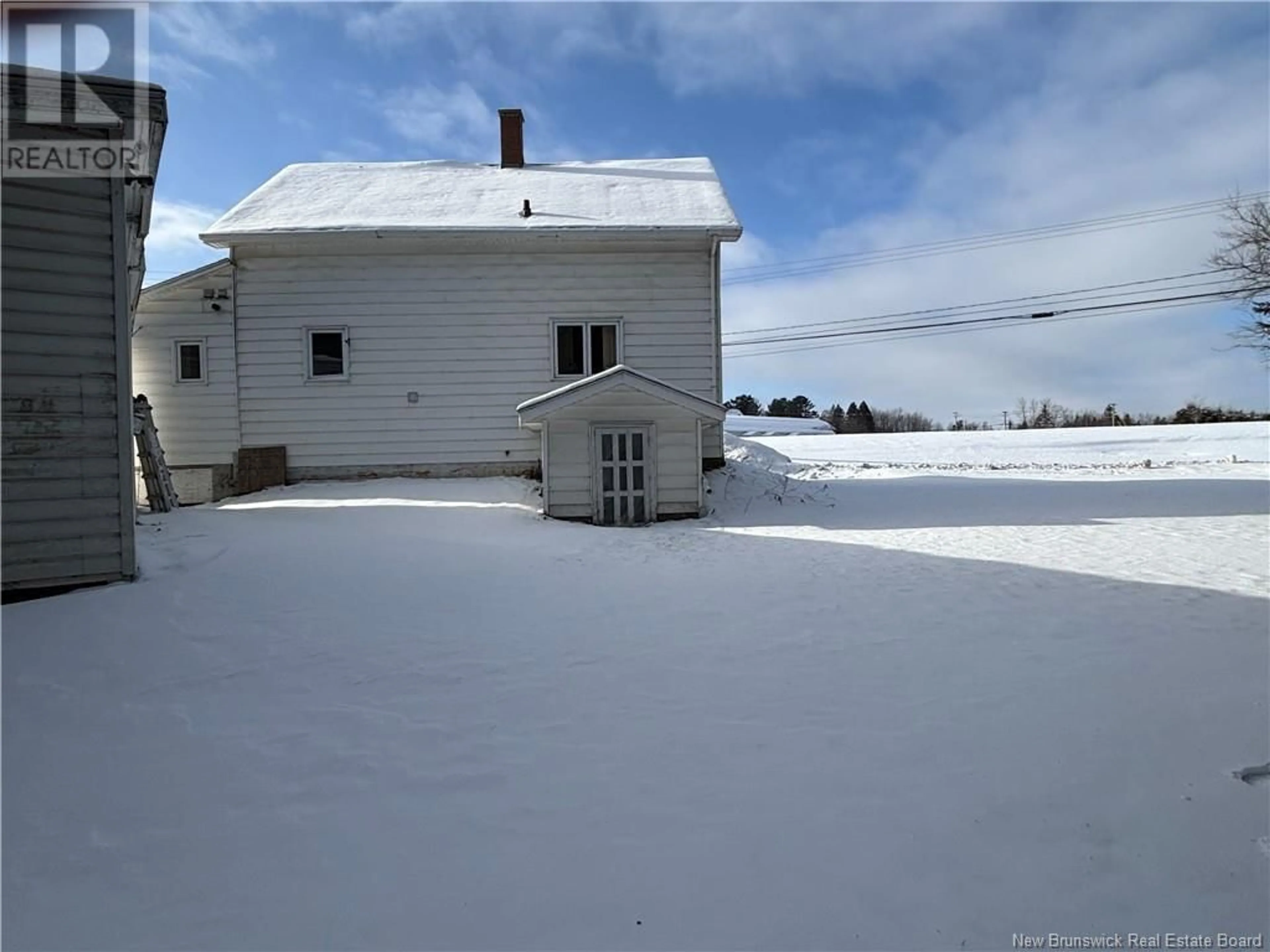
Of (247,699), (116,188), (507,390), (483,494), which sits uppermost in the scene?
(116,188)

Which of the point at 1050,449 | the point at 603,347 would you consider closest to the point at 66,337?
the point at 603,347

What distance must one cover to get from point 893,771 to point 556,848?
1589 mm

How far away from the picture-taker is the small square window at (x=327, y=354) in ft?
41.1

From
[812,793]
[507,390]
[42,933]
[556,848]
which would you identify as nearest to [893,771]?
[812,793]

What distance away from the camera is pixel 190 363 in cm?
1256

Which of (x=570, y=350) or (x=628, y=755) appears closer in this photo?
(x=628, y=755)

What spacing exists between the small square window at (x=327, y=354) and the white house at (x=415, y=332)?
31 mm

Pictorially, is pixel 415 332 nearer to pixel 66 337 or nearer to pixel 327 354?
pixel 327 354

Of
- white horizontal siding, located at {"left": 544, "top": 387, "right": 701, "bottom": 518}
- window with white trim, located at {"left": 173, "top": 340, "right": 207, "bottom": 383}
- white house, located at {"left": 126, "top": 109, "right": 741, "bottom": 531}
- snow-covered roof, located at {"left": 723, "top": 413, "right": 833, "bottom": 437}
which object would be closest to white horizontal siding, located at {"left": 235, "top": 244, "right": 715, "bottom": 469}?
white house, located at {"left": 126, "top": 109, "right": 741, "bottom": 531}

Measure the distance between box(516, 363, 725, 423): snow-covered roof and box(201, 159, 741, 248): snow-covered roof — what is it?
366 centimetres

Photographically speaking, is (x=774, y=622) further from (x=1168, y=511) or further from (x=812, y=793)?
(x=1168, y=511)

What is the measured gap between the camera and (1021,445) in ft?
73.6

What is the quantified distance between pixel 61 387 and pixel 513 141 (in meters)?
13.2

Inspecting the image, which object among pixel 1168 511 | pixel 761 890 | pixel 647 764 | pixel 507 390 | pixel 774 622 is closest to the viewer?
pixel 761 890
